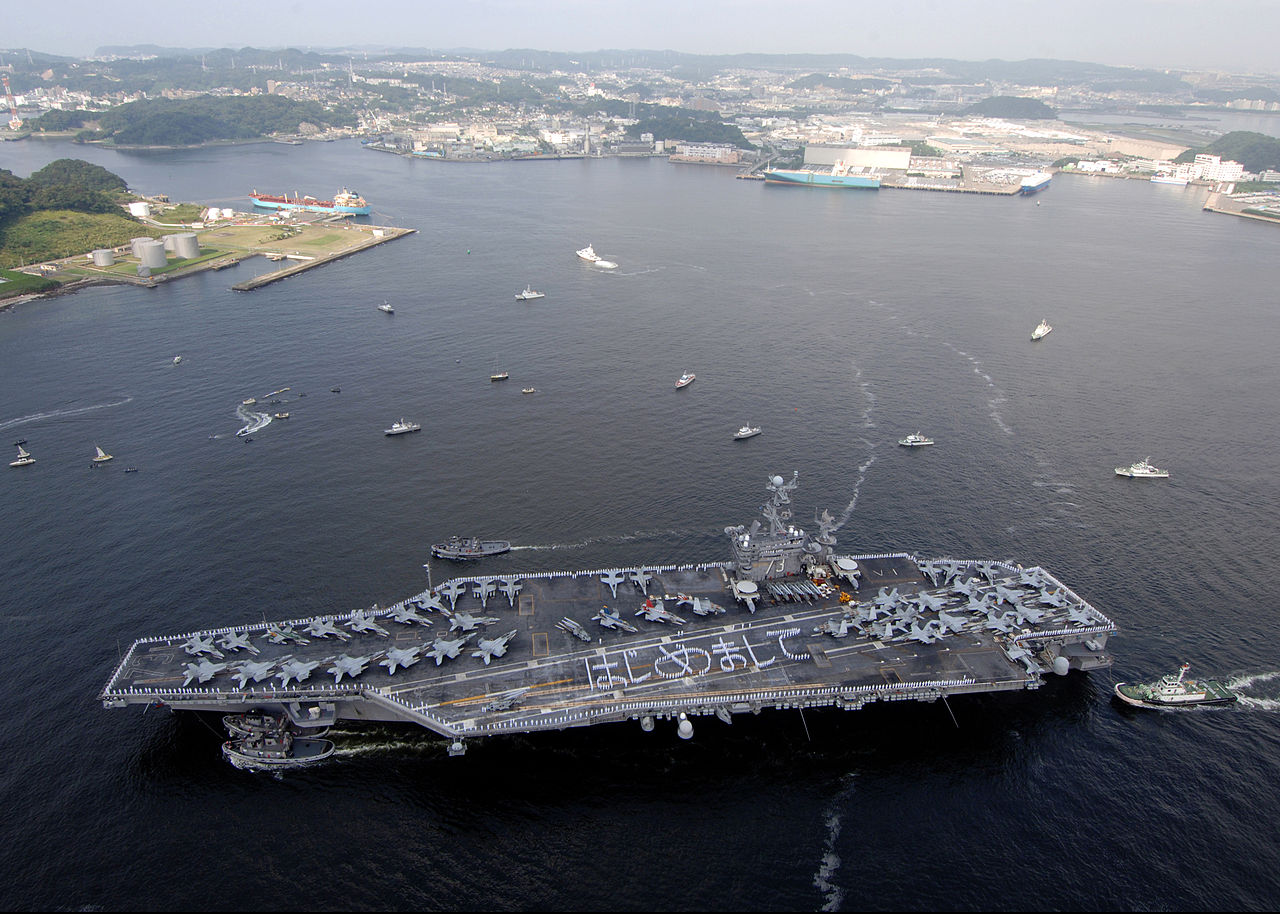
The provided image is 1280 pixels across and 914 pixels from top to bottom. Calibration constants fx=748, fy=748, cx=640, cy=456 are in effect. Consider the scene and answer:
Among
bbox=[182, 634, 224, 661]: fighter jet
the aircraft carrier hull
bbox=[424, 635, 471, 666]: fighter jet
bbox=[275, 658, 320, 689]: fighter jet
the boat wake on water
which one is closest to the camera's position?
the aircraft carrier hull

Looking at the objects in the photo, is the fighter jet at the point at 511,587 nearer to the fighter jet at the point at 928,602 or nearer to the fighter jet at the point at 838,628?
the fighter jet at the point at 838,628

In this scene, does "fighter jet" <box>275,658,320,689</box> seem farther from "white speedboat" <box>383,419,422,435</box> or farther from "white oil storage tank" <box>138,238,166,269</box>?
"white oil storage tank" <box>138,238,166,269</box>

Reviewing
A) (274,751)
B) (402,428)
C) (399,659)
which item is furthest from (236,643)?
(402,428)

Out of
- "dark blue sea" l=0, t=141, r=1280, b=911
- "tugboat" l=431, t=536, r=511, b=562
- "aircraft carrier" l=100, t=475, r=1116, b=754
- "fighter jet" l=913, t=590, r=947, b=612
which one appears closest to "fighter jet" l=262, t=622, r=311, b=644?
"aircraft carrier" l=100, t=475, r=1116, b=754

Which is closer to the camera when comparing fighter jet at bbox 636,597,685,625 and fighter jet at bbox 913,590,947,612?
fighter jet at bbox 636,597,685,625

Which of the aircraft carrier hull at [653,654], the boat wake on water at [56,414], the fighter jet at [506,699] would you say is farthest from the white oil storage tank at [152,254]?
the fighter jet at [506,699]
